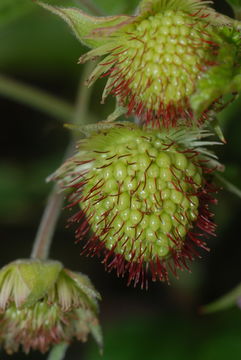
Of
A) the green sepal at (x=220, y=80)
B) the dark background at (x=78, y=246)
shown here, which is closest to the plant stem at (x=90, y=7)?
the green sepal at (x=220, y=80)

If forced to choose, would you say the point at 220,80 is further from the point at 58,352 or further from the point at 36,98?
the point at 36,98

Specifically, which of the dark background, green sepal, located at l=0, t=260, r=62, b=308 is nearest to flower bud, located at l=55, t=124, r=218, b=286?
green sepal, located at l=0, t=260, r=62, b=308

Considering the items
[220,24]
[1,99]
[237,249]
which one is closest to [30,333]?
[220,24]

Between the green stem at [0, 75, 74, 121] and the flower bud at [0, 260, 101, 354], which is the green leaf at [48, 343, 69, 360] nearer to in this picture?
the flower bud at [0, 260, 101, 354]

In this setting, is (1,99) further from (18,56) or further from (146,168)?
(146,168)

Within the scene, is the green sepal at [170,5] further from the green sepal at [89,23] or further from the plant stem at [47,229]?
the plant stem at [47,229]
